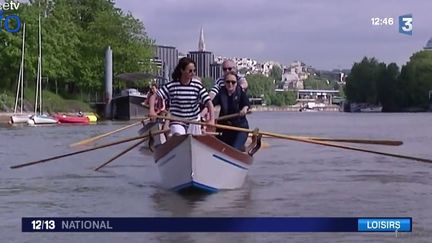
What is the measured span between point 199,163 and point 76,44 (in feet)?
207

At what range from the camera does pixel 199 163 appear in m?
11.9

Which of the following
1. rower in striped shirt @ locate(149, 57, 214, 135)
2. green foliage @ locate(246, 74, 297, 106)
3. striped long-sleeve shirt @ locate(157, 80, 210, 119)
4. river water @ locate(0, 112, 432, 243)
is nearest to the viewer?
river water @ locate(0, 112, 432, 243)

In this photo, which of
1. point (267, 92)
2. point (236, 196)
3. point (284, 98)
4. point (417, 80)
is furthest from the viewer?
point (284, 98)

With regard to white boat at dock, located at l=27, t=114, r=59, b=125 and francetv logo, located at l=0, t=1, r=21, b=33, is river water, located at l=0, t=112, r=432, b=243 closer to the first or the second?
white boat at dock, located at l=27, t=114, r=59, b=125

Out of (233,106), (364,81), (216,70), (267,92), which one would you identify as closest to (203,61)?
(216,70)

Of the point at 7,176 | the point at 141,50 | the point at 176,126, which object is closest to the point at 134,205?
the point at 176,126

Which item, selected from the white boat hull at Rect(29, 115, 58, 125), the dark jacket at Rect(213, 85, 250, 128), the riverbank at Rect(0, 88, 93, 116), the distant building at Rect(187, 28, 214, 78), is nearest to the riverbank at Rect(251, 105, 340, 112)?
the riverbank at Rect(0, 88, 93, 116)

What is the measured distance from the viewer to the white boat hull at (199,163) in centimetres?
1183

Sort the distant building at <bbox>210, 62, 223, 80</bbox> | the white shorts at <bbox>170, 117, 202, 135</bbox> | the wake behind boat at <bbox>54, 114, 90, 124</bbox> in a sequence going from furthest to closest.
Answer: the wake behind boat at <bbox>54, 114, 90, 124</bbox> → the distant building at <bbox>210, 62, 223, 80</bbox> → the white shorts at <bbox>170, 117, 202, 135</bbox>

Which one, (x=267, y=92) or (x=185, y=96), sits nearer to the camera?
(x=185, y=96)

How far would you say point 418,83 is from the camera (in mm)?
107312

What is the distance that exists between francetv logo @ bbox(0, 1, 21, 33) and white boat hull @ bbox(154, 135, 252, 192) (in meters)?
51.9

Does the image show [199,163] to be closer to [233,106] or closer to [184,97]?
[184,97]

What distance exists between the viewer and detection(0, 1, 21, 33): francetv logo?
62.7 meters
